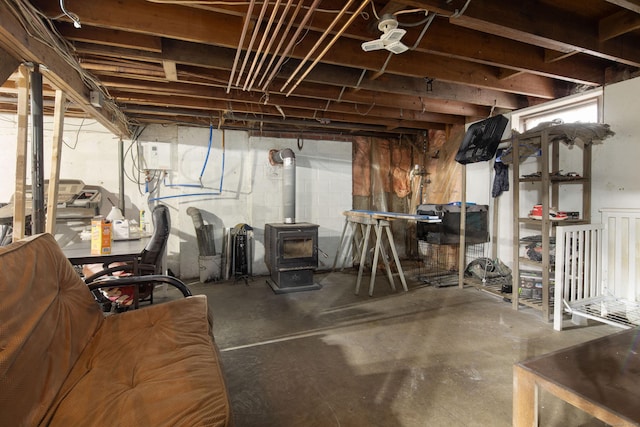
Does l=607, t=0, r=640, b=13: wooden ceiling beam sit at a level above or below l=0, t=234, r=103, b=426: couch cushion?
above

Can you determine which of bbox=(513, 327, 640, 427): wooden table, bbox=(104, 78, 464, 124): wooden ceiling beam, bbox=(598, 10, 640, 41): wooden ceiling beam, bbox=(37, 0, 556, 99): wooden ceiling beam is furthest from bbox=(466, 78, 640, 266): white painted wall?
bbox=(513, 327, 640, 427): wooden table

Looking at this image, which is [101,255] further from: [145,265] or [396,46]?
[396,46]

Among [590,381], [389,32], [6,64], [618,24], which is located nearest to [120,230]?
[6,64]

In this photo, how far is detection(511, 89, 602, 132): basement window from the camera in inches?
121

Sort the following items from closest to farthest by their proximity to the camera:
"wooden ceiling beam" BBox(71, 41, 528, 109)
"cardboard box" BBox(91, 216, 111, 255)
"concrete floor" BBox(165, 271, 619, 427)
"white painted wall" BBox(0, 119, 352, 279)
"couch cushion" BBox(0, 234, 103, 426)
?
"couch cushion" BBox(0, 234, 103, 426), "concrete floor" BBox(165, 271, 619, 427), "cardboard box" BBox(91, 216, 111, 255), "wooden ceiling beam" BBox(71, 41, 528, 109), "white painted wall" BBox(0, 119, 352, 279)

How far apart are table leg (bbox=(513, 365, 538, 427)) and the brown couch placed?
43.0 inches

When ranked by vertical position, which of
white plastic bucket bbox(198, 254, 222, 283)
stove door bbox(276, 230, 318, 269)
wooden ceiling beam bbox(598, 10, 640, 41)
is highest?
wooden ceiling beam bbox(598, 10, 640, 41)

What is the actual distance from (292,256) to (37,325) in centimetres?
287

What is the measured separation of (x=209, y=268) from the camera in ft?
→ 13.8

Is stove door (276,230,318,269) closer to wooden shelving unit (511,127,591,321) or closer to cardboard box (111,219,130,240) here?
cardboard box (111,219,130,240)

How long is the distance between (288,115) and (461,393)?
3412 mm

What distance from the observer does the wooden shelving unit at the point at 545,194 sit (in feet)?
9.36

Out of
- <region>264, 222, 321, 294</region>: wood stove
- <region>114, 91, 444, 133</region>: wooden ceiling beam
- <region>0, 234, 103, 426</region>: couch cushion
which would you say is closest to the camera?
<region>0, 234, 103, 426</region>: couch cushion

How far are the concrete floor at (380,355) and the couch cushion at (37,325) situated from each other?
87 centimetres
